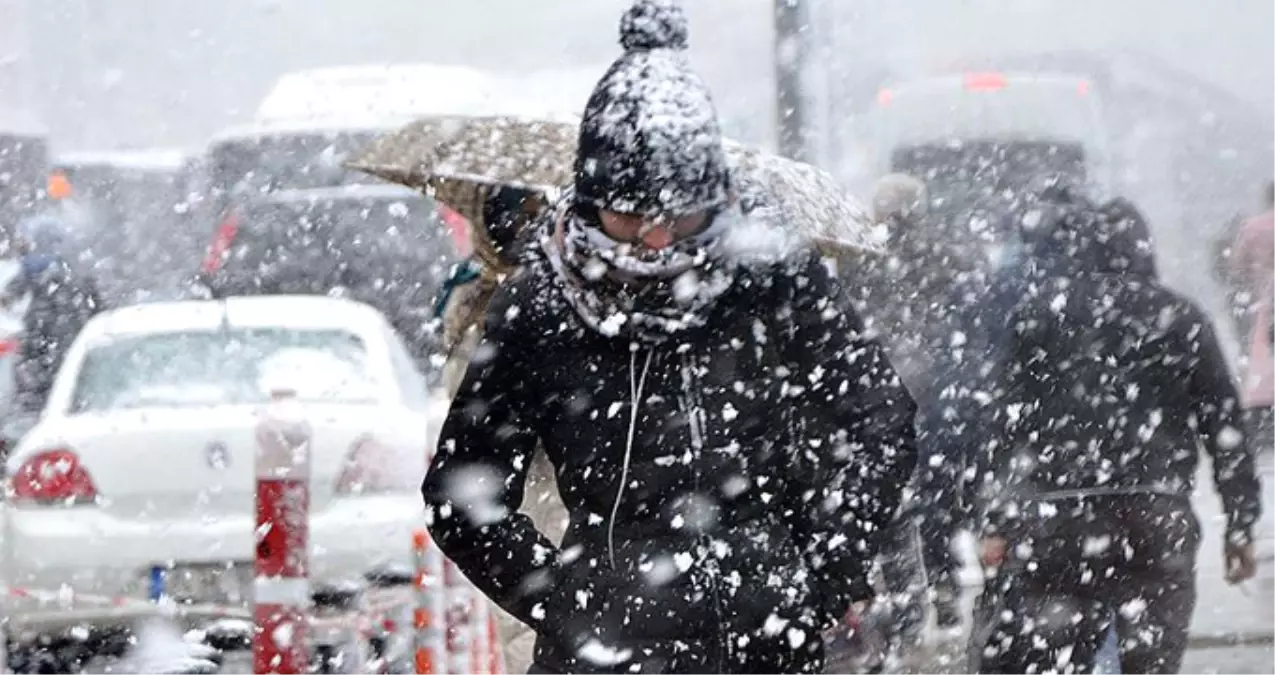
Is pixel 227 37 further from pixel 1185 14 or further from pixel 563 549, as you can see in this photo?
pixel 563 549

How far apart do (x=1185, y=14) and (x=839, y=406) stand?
42.5 metres

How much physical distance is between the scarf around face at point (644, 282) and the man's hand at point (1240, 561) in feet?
7.99

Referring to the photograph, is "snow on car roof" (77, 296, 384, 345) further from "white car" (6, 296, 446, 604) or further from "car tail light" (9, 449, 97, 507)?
"car tail light" (9, 449, 97, 507)

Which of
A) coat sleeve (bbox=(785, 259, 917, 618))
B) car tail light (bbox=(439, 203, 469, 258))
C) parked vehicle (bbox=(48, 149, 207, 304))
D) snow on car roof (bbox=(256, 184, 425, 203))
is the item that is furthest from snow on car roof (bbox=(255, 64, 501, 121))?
coat sleeve (bbox=(785, 259, 917, 618))

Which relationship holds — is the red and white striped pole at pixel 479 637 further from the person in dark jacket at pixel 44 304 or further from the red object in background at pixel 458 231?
the red object in background at pixel 458 231

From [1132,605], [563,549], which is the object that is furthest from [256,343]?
[563,549]

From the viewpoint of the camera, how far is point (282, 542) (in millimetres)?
5355

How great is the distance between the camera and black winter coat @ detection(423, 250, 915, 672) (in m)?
3.71

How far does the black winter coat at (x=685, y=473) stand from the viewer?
12.2 ft

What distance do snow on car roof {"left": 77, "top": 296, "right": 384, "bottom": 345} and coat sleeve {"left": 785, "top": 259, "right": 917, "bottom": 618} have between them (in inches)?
222

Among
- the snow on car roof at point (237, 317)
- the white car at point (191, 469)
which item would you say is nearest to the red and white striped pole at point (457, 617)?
the white car at point (191, 469)

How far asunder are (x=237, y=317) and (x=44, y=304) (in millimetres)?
4947

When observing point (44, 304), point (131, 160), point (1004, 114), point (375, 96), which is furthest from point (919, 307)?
point (131, 160)

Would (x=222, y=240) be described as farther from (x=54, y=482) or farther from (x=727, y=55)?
(x=727, y=55)
